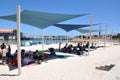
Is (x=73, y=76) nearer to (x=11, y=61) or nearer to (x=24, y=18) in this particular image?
(x=11, y=61)

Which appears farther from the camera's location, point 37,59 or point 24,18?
point 24,18

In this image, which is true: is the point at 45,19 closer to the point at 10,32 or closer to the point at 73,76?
the point at 73,76

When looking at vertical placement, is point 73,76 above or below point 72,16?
below

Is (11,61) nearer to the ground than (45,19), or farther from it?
nearer to the ground

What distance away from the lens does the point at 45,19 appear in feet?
37.6

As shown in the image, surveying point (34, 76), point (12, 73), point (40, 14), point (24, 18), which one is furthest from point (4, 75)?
point (24, 18)

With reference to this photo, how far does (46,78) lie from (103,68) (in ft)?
9.57

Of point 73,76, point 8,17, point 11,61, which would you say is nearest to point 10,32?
point 8,17

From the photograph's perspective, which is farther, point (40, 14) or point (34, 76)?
point (40, 14)

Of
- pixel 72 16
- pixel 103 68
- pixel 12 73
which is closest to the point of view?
pixel 12 73

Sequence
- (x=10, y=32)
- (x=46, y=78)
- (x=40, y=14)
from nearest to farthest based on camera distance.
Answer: (x=46, y=78) → (x=40, y=14) → (x=10, y=32)

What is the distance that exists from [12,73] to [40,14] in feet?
14.9

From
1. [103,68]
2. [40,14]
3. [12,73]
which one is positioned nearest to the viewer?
[12,73]

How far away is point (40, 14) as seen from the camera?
10.4 m
